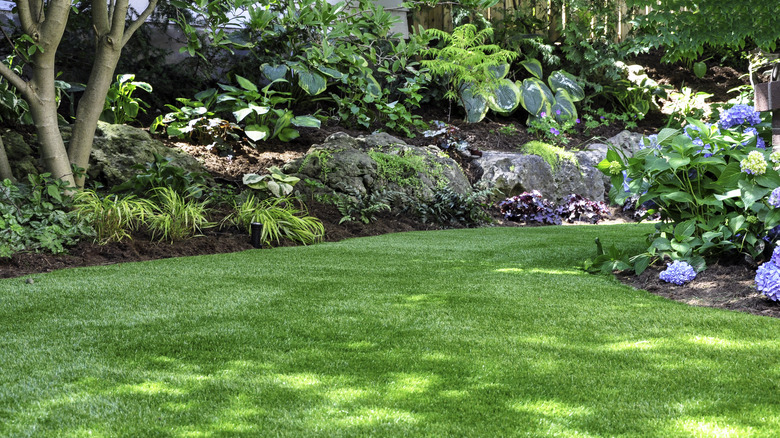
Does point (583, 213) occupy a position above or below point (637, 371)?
below

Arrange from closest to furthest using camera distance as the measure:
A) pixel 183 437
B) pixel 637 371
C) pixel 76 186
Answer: pixel 183 437, pixel 637 371, pixel 76 186

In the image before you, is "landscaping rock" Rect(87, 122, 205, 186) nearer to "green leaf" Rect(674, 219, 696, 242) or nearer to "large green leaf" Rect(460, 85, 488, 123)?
"large green leaf" Rect(460, 85, 488, 123)

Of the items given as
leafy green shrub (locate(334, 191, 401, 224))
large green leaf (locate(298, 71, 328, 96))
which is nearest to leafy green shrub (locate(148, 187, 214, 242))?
leafy green shrub (locate(334, 191, 401, 224))

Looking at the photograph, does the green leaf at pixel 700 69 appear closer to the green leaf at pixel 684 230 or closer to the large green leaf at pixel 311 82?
the large green leaf at pixel 311 82

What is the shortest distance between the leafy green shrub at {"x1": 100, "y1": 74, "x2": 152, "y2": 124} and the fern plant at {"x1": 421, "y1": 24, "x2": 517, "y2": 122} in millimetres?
4246

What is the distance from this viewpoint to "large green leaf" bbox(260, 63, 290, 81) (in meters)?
8.12

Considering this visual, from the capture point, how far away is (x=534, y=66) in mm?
11203

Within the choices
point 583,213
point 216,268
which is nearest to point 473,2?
point 583,213

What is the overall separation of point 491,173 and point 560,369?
641cm

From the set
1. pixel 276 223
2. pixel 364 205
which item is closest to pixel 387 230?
pixel 364 205

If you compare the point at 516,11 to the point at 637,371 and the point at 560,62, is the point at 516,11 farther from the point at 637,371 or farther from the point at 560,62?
the point at 637,371

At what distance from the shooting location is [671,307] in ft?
10.2

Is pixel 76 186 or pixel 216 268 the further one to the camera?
pixel 76 186

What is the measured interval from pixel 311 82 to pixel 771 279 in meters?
6.33
